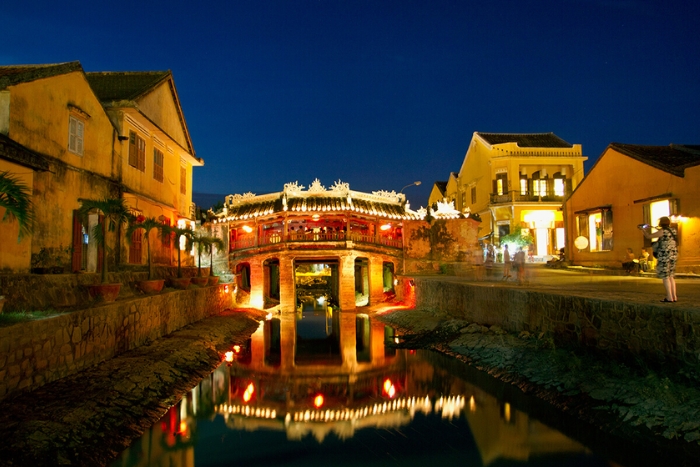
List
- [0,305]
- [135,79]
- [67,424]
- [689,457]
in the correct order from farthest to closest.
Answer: [135,79] → [0,305] → [67,424] → [689,457]

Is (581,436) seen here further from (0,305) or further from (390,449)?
(0,305)

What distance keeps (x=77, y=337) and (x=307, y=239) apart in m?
19.2

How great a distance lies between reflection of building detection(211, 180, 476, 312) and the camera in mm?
28438

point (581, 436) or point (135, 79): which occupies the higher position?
point (135, 79)

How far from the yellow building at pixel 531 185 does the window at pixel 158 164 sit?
781 inches

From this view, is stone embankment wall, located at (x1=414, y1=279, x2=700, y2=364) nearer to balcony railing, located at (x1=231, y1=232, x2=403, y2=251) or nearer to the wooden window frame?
balcony railing, located at (x1=231, y1=232, x2=403, y2=251)

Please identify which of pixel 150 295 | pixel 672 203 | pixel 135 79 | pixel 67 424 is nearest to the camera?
pixel 67 424

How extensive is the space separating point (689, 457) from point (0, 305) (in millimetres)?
10422

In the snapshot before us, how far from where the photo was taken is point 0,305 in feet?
26.1

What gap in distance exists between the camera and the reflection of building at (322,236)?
28.4m

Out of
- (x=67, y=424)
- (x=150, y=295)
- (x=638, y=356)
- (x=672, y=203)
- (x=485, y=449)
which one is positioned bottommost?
(x=485, y=449)

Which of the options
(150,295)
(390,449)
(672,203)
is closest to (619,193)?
(672,203)

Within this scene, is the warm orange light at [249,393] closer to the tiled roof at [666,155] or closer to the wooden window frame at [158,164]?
the wooden window frame at [158,164]

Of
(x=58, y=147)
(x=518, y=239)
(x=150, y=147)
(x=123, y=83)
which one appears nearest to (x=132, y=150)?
(x=150, y=147)
